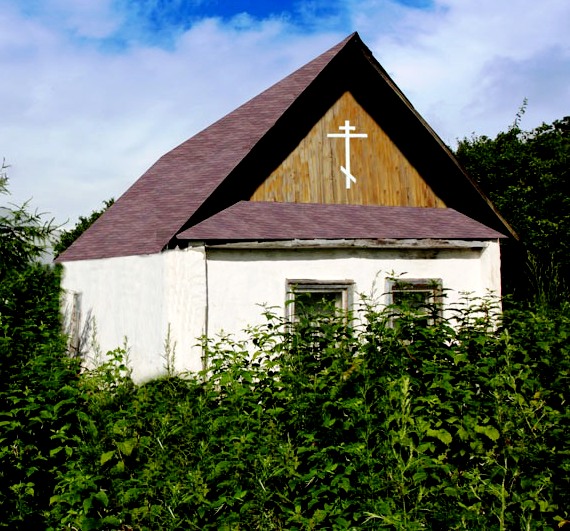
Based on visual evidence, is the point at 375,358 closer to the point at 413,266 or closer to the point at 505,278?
the point at 413,266

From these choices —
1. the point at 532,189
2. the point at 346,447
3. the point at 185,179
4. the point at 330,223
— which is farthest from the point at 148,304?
the point at 532,189

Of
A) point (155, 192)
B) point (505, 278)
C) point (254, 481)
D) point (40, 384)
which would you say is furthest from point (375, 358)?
point (505, 278)

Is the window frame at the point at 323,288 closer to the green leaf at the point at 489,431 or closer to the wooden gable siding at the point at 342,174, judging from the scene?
the wooden gable siding at the point at 342,174

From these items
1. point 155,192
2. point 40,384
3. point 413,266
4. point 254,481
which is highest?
point 155,192

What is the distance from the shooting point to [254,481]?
14.7ft

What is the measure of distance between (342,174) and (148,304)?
3.82m

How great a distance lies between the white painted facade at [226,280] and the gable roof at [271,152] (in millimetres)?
542

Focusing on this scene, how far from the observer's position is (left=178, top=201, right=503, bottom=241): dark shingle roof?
390 inches

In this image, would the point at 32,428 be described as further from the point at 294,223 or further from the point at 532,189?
the point at 532,189

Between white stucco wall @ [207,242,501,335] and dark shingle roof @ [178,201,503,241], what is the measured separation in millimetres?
252

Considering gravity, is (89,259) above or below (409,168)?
below

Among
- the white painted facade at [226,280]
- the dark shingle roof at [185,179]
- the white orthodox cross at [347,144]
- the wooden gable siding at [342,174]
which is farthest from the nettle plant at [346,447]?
the white orthodox cross at [347,144]

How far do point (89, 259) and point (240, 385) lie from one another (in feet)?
27.4

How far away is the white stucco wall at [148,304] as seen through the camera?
958cm
